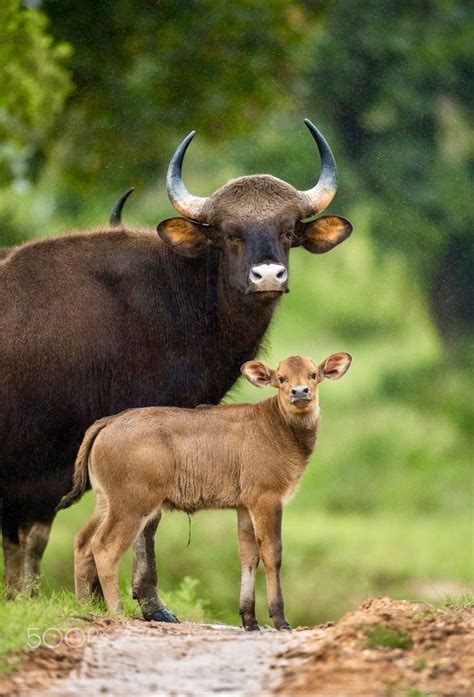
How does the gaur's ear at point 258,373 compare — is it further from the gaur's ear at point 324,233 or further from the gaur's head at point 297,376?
the gaur's ear at point 324,233

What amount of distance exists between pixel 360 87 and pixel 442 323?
19.5 feet

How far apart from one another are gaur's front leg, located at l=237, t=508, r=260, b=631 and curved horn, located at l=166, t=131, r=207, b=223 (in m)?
2.55

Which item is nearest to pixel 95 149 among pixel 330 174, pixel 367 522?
pixel 367 522

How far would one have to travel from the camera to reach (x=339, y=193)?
33.5m

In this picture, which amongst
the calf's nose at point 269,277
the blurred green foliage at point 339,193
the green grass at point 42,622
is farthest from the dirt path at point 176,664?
the blurred green foliage at point 339,193

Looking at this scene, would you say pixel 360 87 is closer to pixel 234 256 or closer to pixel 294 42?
pixel 294 42

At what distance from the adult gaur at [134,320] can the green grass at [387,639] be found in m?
3.08

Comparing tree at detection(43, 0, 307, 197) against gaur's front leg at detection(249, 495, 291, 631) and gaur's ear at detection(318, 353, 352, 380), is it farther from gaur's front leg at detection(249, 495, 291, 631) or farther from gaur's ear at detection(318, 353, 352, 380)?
gaur's front leg at detection(249, 495, 291, 631)

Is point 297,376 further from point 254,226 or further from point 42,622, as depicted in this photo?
point 42,622

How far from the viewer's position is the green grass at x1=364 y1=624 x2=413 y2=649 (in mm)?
8297

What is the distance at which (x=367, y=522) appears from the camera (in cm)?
3142

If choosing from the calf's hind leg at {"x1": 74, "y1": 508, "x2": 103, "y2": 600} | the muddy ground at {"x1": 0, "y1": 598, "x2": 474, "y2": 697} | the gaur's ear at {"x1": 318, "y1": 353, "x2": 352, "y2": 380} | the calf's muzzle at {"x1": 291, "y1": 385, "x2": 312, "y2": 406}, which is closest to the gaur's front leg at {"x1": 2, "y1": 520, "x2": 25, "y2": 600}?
the calf's hind leg at {"x1": 74, "y1": 508, "x2": 103, "y2": 600}

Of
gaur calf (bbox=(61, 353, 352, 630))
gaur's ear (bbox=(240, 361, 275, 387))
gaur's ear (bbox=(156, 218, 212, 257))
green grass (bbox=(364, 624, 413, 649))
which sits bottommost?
green grass (bbox=(364, 624, 413, 649))

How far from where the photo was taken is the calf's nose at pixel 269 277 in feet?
36.0
